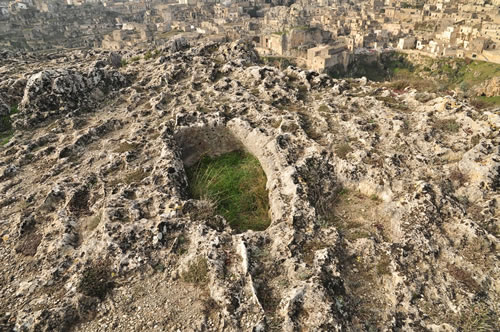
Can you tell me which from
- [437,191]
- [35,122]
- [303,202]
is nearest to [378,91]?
[437,191]

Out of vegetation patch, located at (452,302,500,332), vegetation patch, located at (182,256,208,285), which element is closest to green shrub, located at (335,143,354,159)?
vegetation patch, located at (452,302,500,332)

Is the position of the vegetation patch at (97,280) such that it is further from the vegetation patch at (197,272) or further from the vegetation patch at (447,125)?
the vegetation patch at (447,125)

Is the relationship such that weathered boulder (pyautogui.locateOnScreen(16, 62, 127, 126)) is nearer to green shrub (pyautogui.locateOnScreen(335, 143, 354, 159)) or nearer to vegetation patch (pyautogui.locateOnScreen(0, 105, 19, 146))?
vegetation patch (pyautogui.locateOnScreen(0, 105, 19, 146))

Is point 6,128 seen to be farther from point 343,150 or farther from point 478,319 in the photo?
point 478,319

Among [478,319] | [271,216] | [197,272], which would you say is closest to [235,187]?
[271,216]

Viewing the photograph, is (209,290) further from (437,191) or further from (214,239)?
(437,191)

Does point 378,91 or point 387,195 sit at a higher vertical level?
point 378,91

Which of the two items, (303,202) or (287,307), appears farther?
(303,202)
